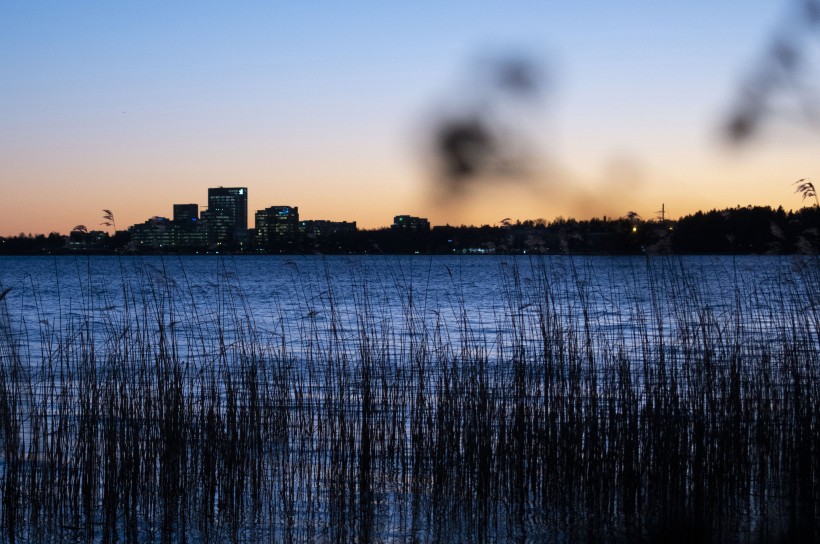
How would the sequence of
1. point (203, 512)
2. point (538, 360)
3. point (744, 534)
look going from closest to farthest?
1. point (744, 534)
2. point (203, 512)
3. point (538, 360)

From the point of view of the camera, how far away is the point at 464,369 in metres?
8.32

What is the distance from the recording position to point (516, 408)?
26.2 ft

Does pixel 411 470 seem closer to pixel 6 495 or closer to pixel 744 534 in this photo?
pixel 744 534

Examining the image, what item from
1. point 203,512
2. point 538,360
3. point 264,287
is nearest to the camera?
point 203,512

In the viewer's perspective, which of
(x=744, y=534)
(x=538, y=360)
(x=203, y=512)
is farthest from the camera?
(x=538, y=360)

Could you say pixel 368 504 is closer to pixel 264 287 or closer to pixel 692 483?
pixel 692 483

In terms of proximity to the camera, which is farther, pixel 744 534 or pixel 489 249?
pixel 489 249

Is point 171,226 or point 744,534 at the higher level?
point 171,226

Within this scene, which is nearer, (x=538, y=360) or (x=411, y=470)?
(x=411, y=470)

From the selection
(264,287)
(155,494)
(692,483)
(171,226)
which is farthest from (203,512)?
(264,287)

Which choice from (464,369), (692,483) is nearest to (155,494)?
(464,369)

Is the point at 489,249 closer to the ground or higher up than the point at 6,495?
higher up

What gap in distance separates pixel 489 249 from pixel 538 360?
1.34m

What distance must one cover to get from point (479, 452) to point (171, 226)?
4227 millimetres
